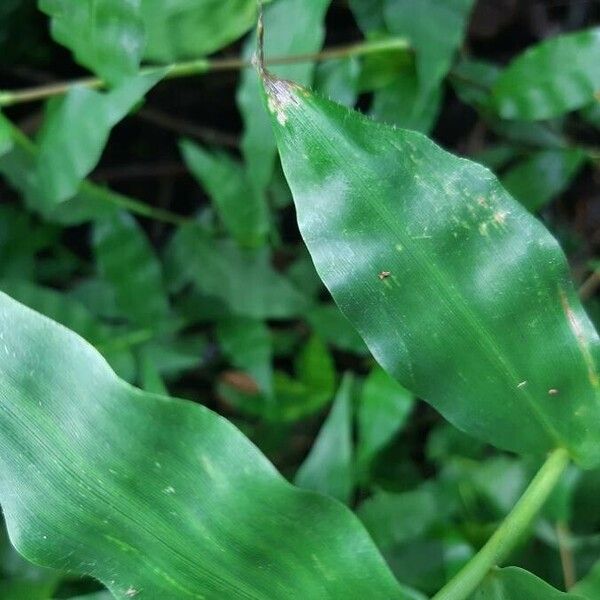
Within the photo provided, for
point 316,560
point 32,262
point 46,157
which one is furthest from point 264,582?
point 32,262

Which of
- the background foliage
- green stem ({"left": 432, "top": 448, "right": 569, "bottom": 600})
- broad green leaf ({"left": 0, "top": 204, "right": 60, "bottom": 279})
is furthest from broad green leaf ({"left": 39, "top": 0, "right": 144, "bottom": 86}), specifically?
green stem ({"left": 432, "top": 448, "right": 569, "bottom": 600})

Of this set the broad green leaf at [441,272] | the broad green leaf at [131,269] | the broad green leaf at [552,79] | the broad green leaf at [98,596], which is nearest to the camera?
the broad green leaf at [441,272]

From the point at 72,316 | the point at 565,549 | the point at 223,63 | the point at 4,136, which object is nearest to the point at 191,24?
the point at 223,63

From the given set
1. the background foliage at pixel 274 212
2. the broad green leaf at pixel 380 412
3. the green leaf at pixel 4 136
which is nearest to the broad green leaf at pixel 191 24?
the background foliage at pixel 274 212

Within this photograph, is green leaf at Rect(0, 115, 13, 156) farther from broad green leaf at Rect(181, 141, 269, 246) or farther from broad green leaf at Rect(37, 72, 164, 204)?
broad green leaf at Rect(181, 141, 269, 246)

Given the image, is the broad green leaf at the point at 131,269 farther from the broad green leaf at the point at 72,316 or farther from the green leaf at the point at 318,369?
the green leaf at the point at 318,369

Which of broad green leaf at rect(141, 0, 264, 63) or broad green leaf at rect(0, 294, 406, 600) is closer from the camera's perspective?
broad green leaf at rect(0, 294, 406, 600)

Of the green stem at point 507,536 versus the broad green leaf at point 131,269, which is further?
the broad green leaf at point 131,269

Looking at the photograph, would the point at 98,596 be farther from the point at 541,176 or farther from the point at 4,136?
the point at 541,176
